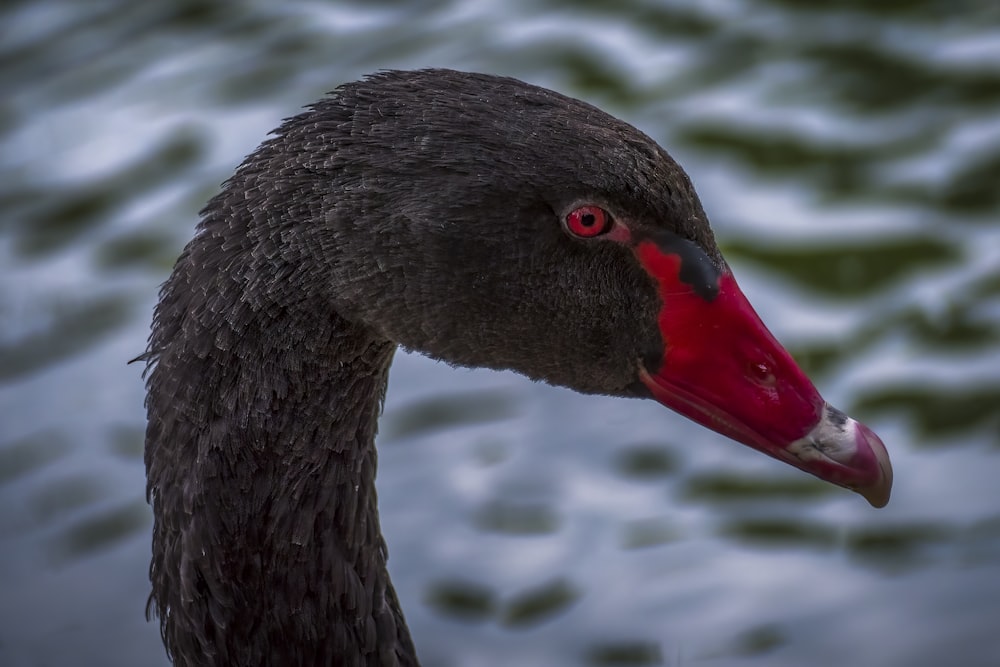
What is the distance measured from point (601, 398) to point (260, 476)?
10.1 ft

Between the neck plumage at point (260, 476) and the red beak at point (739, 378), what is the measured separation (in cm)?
67

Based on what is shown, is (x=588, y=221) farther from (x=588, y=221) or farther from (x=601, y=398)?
(x=601, y=398)

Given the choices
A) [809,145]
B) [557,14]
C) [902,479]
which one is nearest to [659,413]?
[902,479]

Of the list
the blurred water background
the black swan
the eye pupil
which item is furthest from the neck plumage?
the blurred water background

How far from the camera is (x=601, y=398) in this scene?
247 inches

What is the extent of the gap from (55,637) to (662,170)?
3.40 meters

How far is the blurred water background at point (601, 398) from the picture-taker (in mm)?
5445

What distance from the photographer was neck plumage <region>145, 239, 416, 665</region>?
324 cm

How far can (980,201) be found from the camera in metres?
6.87

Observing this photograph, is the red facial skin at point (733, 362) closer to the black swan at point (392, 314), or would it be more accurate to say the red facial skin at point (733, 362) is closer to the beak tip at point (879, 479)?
the black swan at point (392, 314)

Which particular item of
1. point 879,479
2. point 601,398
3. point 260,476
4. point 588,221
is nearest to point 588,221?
point 588,221

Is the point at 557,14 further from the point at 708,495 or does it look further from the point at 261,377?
the point at 261,377

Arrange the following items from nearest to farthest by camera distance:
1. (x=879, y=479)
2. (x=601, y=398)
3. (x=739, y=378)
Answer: (x=879, y=479) → (x=739, y=378) → (x=601, y=398)

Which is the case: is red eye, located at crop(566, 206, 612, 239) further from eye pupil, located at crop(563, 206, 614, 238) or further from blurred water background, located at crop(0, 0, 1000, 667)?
blurred water background, located at crop(0, 0, 1000, 667)
